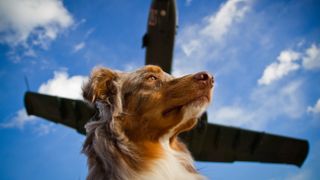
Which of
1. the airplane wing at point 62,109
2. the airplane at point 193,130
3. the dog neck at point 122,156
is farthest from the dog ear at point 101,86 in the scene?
the airplane wing at point 62,109

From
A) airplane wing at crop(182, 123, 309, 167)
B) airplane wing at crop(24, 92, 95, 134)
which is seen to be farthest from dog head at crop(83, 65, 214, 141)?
airplane wing at crop(182, 123, 309, 167)

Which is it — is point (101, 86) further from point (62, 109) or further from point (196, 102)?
point (62, 109)

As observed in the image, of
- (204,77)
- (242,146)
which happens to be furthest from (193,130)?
(204,77)

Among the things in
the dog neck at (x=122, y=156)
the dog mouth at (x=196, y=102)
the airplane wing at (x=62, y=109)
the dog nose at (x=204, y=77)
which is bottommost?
the dog neck at (x=122, y=156)

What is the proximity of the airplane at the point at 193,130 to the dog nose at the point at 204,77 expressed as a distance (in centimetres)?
1766

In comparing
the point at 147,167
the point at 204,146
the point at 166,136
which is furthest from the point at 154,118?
the point at 204,146

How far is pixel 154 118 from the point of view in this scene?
2.98m

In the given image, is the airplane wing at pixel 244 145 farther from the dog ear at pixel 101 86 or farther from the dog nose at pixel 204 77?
the dog nose at pixel 204 77

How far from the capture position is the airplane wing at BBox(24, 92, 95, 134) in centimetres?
2077

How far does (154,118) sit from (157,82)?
321mm

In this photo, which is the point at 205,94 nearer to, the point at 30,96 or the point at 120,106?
the point at 120,106

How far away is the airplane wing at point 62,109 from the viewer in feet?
68.1

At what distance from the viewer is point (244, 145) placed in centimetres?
Answer: 2288

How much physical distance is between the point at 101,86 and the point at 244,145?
2093 centimetres
